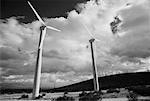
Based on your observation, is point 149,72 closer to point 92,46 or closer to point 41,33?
point 92,46

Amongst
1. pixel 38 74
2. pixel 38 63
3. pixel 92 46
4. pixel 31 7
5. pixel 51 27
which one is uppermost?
pixel 31 7

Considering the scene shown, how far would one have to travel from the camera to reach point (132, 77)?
150 metres

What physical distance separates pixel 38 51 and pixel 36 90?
860cm

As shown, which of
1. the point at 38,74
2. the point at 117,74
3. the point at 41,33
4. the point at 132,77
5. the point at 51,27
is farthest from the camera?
the point at 117,74

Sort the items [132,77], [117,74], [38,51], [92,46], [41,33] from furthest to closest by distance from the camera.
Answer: [117,74], [132,77], [92,46], [41,33], [38,51]

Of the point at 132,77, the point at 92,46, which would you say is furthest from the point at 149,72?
the point at 92,46

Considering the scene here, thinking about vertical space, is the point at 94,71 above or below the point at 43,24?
below

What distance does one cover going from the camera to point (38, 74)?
1336 inches

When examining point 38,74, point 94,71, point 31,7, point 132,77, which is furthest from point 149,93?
point 132,77

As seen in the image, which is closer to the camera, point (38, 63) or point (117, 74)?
point (38, 63)

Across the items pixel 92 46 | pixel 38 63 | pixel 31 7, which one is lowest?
pixel 38 63

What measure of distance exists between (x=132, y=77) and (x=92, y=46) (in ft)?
369

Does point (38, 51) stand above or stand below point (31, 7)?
below

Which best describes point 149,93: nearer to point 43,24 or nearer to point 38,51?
point 38,51
